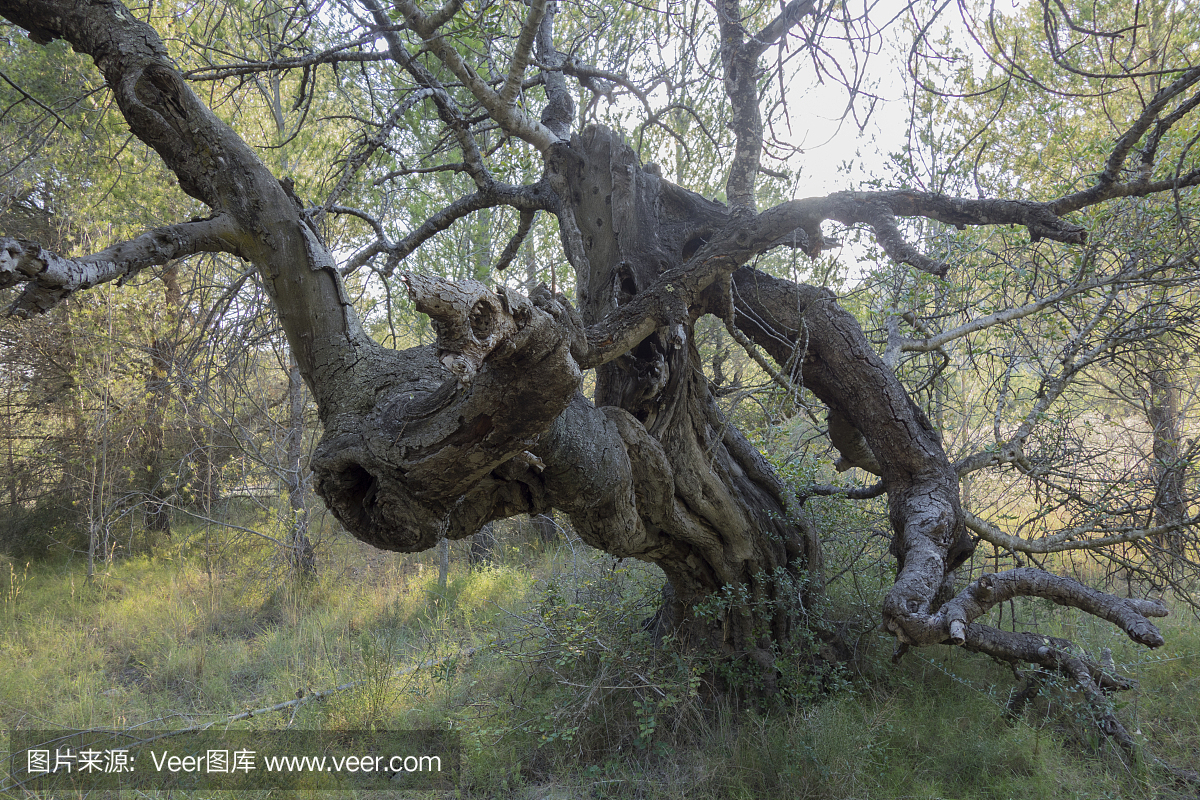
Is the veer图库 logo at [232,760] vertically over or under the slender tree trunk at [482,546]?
under

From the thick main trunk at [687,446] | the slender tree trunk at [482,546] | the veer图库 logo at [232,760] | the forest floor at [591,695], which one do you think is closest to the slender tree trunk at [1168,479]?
the forest floor at [591,695]

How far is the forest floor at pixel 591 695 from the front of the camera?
9.32 feet

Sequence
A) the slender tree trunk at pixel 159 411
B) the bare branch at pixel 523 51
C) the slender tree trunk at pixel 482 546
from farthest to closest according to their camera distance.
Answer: the slender tree trunk at pixel 482 546, the slender tree trunk at pixel 159 411, the bare branch at pixel 523 51

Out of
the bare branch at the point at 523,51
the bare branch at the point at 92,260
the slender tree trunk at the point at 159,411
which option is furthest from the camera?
the slender tree trunk at the point at 159,411

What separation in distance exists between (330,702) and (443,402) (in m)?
2.83

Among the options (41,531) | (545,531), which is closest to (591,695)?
(545,531)

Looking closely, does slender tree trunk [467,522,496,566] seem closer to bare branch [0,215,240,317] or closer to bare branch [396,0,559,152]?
bare branch [396,0,559,152]

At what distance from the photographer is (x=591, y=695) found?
3.20 metres

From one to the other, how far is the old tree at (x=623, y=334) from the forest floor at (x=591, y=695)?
0.36 meters

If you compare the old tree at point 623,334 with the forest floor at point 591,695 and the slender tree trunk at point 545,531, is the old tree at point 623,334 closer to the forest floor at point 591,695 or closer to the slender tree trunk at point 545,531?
the forest floor at point 591,695

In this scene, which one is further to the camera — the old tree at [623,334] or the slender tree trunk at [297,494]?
the slender tree trunk at [297,494]

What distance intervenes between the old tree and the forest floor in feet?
1.19

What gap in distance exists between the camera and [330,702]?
3.70 metres

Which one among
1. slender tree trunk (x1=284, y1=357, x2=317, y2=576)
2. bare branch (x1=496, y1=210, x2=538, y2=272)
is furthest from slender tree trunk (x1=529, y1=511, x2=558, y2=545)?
bare branch (x1=496, y1=210, x2=538, y2=272)
